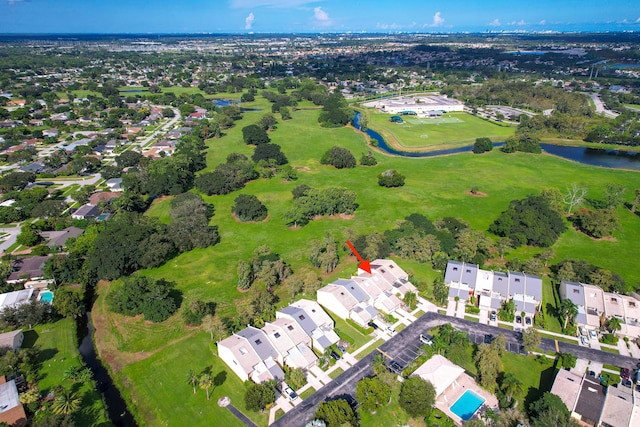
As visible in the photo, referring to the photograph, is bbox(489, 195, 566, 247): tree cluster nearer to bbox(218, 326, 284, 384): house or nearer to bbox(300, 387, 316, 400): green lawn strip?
bbox(300, 387, 316, 400): green lawn strip

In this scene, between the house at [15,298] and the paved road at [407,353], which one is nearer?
the paved road at [407,353]

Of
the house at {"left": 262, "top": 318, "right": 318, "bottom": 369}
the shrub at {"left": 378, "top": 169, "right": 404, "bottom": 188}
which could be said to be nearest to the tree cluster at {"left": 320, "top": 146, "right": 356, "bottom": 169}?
the shrub at {"left": 378, "top": 169, "right": 404, "bottom": 188}

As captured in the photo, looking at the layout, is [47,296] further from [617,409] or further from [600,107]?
[600,107]

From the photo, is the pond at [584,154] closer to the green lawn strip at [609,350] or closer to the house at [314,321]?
the green lawn strip at [609,350]

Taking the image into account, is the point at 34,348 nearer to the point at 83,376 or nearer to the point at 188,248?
the point at 83,376

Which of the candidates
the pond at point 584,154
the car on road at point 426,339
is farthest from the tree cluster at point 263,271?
the pond at point 584,154

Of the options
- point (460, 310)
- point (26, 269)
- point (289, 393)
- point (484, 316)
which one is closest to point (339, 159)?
point (460, 310)
